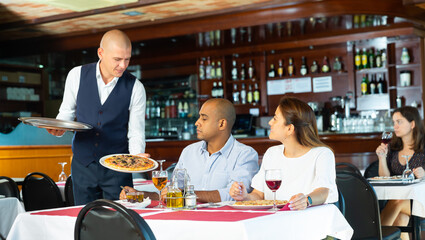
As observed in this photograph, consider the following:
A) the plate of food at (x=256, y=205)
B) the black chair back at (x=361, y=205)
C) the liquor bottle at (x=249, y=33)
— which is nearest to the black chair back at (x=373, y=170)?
the black chair back at (x=361, y=205)

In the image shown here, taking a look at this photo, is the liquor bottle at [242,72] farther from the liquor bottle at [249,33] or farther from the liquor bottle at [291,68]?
the liquor bottle at [291,68]

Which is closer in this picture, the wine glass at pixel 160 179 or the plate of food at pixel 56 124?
the wine glass at pixel 160 179

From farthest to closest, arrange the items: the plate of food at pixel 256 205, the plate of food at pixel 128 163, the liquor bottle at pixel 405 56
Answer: the liquor bottle at pixel 405 56 < the plate of food at pixel 128 163 < the plate of food at pixel 256 205

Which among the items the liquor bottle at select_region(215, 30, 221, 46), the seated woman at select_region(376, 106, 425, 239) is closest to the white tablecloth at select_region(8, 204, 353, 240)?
the seated woman at select_region(376, 106, 425, 239)

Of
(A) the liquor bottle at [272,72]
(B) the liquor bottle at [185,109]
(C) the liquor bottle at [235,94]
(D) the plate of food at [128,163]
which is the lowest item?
(D) the plate of food at [128,163]

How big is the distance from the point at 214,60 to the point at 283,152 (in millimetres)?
6587

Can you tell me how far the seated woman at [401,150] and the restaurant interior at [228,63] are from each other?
2.38 metres

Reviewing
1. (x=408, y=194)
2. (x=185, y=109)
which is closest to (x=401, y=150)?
(x=408, y=194)

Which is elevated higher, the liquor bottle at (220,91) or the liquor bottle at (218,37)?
the liquor bottle at (218,37)

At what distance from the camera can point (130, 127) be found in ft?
10.5

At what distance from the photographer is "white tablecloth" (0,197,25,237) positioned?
3.28 meters

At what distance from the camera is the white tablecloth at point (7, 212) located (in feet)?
10.8

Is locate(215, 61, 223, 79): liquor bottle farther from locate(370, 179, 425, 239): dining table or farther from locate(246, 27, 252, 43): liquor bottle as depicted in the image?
locate(370, 179, 425, 239): dining table

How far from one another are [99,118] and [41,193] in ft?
4.49
